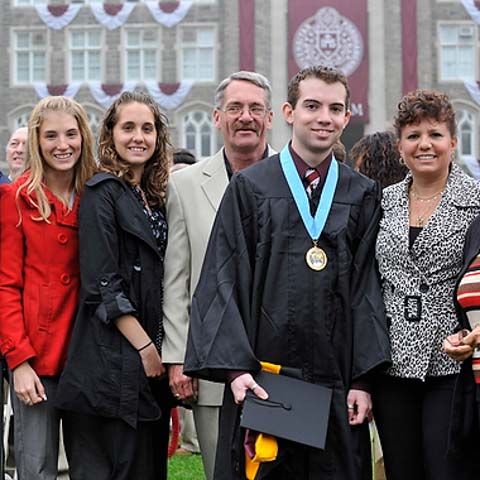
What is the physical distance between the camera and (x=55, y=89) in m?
35.3

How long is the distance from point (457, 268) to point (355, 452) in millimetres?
900

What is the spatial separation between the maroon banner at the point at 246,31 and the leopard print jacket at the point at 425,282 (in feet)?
102

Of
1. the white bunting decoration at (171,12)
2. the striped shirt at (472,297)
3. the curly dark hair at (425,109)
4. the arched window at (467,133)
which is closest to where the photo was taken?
the striped shirt at (472,297)

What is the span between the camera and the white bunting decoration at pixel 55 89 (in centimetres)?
3512

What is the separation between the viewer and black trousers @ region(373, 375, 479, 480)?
12.5 feet

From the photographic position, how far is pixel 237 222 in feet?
13.2

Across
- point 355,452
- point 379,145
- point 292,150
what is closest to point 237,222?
point 292,150

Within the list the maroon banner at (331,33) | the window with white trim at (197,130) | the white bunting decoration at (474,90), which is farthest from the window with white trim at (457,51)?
the window with white trim at (197,130)

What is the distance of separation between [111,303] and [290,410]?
1000 millimetres

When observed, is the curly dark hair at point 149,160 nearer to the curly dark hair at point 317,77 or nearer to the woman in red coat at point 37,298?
the woman in red coat at point 37,298

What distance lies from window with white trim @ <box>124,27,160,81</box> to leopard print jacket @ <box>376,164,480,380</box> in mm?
31909

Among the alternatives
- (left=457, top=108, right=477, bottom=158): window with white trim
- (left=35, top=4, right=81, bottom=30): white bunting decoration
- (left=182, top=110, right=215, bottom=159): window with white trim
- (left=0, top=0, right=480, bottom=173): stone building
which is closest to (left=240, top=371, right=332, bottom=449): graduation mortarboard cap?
(left=0, top=0, right=480, bottom=173): stone building

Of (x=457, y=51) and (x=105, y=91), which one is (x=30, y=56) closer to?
(x=105, y=91)

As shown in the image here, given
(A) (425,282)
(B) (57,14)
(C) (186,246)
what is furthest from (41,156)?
(B) (57,14)
